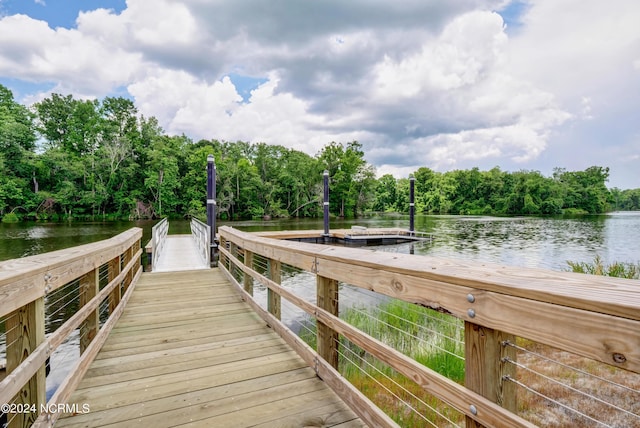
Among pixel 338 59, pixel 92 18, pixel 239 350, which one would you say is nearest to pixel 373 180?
pixel 338 59

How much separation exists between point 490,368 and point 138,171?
45.7m

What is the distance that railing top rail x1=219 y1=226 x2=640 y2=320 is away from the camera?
74 cm

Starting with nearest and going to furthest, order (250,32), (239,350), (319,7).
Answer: (239,350) → (319,7) → (250,32)

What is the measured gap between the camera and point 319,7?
1250 centimetres

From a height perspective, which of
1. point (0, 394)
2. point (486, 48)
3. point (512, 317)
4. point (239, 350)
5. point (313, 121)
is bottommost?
point (239, 350)

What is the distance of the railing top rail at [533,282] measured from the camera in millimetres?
737

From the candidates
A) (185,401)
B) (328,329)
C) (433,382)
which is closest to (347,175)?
(328,329)

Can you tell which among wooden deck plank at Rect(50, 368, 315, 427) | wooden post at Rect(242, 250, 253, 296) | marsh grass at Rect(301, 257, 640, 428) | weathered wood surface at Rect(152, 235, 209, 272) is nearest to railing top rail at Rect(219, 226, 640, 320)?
marsh grass at Rect(301, 257, 640, 428)

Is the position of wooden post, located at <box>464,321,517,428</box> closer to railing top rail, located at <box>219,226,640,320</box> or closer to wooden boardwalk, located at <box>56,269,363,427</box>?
railing top rail, located at <box>219,226,640,320</box>

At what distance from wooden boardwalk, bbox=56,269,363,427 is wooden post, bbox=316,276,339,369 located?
18cm

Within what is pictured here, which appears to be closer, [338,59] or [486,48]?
[486,48]

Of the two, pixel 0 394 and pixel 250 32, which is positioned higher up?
pixel 250 32

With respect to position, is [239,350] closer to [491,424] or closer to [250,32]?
[491,424]

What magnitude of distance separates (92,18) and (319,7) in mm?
22565
